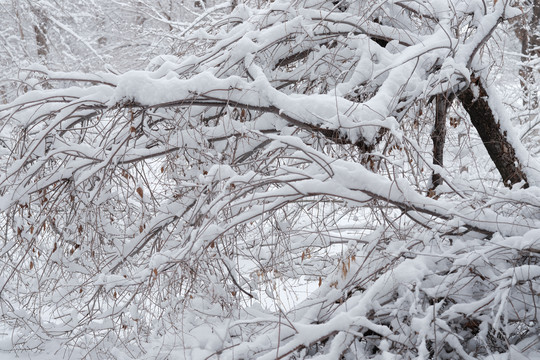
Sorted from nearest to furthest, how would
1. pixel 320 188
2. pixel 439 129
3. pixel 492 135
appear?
1. pixel 320 188
2. pixel 492 135
3. pixel 439 129

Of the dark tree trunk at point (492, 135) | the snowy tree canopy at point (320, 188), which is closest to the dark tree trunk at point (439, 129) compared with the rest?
the snowy tree canopy at point (320, 188)

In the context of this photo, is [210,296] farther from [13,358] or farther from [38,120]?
[13,358]

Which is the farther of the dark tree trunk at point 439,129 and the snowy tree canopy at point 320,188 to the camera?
the dark tree trunk at point 439,129

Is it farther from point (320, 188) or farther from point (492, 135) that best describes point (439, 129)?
point (320, 188)

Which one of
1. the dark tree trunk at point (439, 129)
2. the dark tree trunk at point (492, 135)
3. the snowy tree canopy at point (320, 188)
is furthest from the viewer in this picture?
the dark tree trunk at point (492, 135)

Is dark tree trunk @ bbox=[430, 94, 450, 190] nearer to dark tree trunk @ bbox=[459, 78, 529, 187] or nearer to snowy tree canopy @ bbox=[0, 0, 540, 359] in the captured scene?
snowy tree canopy @ bbox=[0, 0, 540, 359]

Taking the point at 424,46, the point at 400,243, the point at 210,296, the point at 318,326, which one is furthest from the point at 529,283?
the point at 210,296

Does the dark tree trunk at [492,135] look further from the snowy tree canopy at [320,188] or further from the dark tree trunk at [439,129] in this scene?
the dark tree trunk at [439,129]

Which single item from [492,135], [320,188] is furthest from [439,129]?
[320,188]

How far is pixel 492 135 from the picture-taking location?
4965mm

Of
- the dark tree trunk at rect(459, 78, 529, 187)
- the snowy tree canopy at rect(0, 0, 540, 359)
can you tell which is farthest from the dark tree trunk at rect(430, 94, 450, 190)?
the dark tree trunk at rect(459, 78, 529, 187)

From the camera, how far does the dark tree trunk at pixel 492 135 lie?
4871 mm

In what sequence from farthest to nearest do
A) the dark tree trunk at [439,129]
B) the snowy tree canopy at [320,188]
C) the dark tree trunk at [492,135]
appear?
the dark tree trunk at [492,135] → the dark tree trunk at [439,129] → the snowy tree canopy at [320,188]

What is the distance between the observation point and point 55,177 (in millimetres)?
3965
